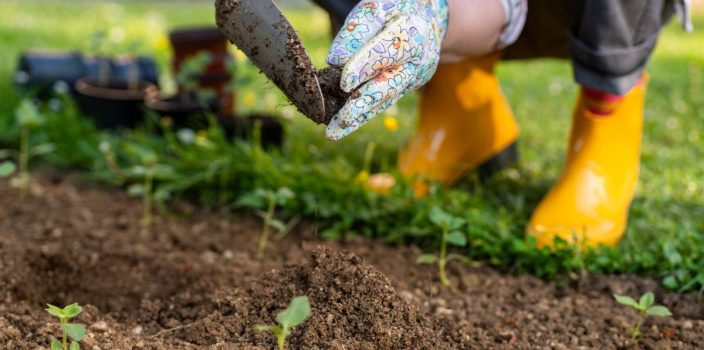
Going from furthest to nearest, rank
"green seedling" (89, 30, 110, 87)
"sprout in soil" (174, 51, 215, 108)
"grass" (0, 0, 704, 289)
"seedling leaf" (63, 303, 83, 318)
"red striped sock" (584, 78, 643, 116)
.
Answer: "green seedling" (89, 30, 110, 87)
"sprout in soil" (174, 51, 215, 108)
"red striped sock" (584, 78, 643, 116)
"grass" (0, 0, 704, 289)
"seedling leaf" (63, 303, 83, 318)

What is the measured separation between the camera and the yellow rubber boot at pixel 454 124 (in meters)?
2.43

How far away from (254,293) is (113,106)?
1433 millimetres

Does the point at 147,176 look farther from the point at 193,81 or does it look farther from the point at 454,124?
the point at 454,124

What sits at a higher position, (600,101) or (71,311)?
(71,311)

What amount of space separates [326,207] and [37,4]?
15.1 feet

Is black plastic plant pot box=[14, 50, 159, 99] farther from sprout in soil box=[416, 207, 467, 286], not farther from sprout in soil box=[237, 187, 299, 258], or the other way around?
sprout in soil box=[416, 207, 467, 286]

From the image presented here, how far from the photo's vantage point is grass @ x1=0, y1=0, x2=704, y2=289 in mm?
2033

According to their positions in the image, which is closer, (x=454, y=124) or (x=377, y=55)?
(x=377, y=55)


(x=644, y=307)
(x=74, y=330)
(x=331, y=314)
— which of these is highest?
(x=74, y=330)

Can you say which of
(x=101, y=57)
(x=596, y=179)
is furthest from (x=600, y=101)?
(x=101, y=57)

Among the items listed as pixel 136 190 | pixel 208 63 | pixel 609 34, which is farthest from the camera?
pixel 208 63

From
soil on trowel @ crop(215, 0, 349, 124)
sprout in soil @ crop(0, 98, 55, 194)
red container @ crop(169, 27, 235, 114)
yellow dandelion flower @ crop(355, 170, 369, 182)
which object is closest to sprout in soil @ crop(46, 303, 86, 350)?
soil on trowel @ crop(215, 0, 349, 124)

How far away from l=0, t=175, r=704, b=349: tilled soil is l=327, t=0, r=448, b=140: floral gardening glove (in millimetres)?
269

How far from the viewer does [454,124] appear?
2469 mm
